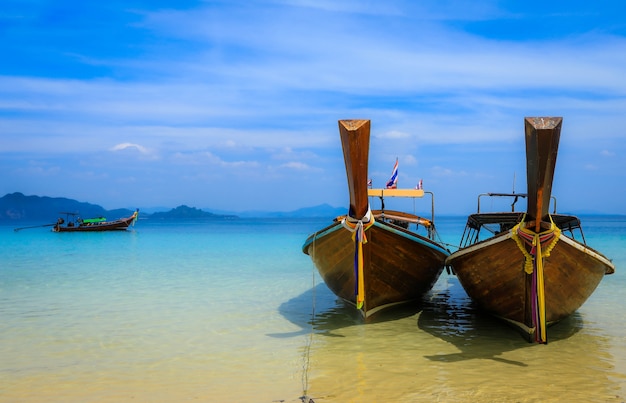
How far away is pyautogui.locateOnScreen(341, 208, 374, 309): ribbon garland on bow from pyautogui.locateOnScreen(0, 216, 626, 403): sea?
31.1 inches

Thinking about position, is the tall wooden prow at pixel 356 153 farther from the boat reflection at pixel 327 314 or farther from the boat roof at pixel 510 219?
the boat roof at pixel 510 219

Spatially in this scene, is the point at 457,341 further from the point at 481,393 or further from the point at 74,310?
the point at 74,310

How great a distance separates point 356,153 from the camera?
7.22m

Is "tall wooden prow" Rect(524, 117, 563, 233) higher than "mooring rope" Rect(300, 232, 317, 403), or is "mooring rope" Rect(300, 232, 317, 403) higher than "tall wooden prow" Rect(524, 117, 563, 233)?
"tall wooden prow" Rect(524, 117, 563, 233)

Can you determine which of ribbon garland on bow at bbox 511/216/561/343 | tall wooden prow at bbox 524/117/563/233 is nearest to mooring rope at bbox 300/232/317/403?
ribbon garland on bow at bbox 511/216/561/343

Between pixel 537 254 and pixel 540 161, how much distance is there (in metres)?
1.32

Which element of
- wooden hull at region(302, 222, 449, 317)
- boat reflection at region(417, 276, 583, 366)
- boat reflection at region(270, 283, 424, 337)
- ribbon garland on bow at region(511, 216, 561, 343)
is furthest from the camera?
boat reflection at region(270, 283, 424, 337)

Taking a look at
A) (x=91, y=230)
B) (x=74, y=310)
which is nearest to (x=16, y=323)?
(x=74, y=310)

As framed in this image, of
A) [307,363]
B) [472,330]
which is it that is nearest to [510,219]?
[472,330]

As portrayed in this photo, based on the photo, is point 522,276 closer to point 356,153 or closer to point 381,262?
point 381,262

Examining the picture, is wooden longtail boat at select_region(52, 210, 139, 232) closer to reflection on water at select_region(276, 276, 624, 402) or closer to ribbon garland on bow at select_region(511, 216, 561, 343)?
reflection on water at select_region(276, 276, 624, 402)

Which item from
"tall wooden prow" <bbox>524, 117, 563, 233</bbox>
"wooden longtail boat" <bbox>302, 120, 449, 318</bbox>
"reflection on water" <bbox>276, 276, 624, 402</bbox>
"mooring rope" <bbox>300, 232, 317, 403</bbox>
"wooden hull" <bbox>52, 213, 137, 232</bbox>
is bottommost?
"mooring rope" <bbox>300, 232, 317, 403</bbox>

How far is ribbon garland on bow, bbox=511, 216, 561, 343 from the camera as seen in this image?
6828 mm

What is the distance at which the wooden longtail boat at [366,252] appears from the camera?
7340 mm
